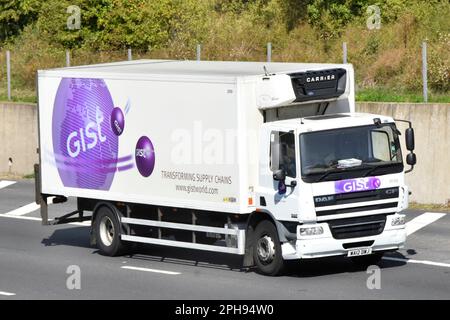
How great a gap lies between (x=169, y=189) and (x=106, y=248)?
2.37m

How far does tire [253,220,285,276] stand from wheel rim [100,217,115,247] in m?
3.70

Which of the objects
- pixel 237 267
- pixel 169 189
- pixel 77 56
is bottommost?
pixel 237 267

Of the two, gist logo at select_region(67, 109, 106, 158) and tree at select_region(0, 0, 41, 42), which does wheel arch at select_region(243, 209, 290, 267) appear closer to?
gist logo at select_region(67, 109, 106, 158)

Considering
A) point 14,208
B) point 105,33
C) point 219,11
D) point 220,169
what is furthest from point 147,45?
point 220,169

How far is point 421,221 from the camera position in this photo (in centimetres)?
2594

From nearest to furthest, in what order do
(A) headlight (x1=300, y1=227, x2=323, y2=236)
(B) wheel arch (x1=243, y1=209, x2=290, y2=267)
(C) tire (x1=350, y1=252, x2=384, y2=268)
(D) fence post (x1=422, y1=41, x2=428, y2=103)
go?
1. (A) headlight (x1=300, y1=227, x2=323, y2=236)
2. (B) wheel arch (x1=243, y1=209, x2=290, y2=267)
3. (C) tire (x1=350, y1=252, x2=384, y2=268)
4. (D) fence post (x1=422, y1=41, x2=428, y2=103)

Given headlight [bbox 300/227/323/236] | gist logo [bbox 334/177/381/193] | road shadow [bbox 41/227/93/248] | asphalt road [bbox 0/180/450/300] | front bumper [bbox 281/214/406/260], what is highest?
gist logo [bbox 334/177/381/193]

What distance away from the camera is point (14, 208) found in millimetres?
29969

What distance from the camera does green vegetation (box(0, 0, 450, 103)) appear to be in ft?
109

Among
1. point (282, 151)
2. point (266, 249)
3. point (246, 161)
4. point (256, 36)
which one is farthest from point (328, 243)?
point (256, 36)

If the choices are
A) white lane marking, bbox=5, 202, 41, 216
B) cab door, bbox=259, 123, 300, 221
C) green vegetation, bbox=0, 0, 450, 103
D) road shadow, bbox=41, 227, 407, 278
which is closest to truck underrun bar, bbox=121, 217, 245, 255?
road shadow, bbox=41, 227, 407, 278

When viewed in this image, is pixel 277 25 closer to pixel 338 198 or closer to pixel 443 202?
pixel 443 202

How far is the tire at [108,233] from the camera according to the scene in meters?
22.6

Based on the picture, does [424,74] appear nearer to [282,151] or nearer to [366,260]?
[366,260]
